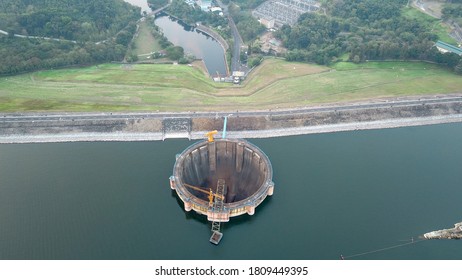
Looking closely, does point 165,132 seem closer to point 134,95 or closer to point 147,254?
point 134,95

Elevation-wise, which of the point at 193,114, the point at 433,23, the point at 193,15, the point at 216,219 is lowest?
the point at 216,219

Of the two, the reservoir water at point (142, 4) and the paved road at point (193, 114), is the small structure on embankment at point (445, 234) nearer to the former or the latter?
the paved road at point (193, 114)

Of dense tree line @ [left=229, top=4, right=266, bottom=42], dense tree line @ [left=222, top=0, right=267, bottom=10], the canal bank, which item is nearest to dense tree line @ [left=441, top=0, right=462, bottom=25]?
the canal bank

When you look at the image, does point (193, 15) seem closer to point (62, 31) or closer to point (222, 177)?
point (62, 31)

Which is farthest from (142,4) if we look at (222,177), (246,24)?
(222,177)

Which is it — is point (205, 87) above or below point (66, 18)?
below
